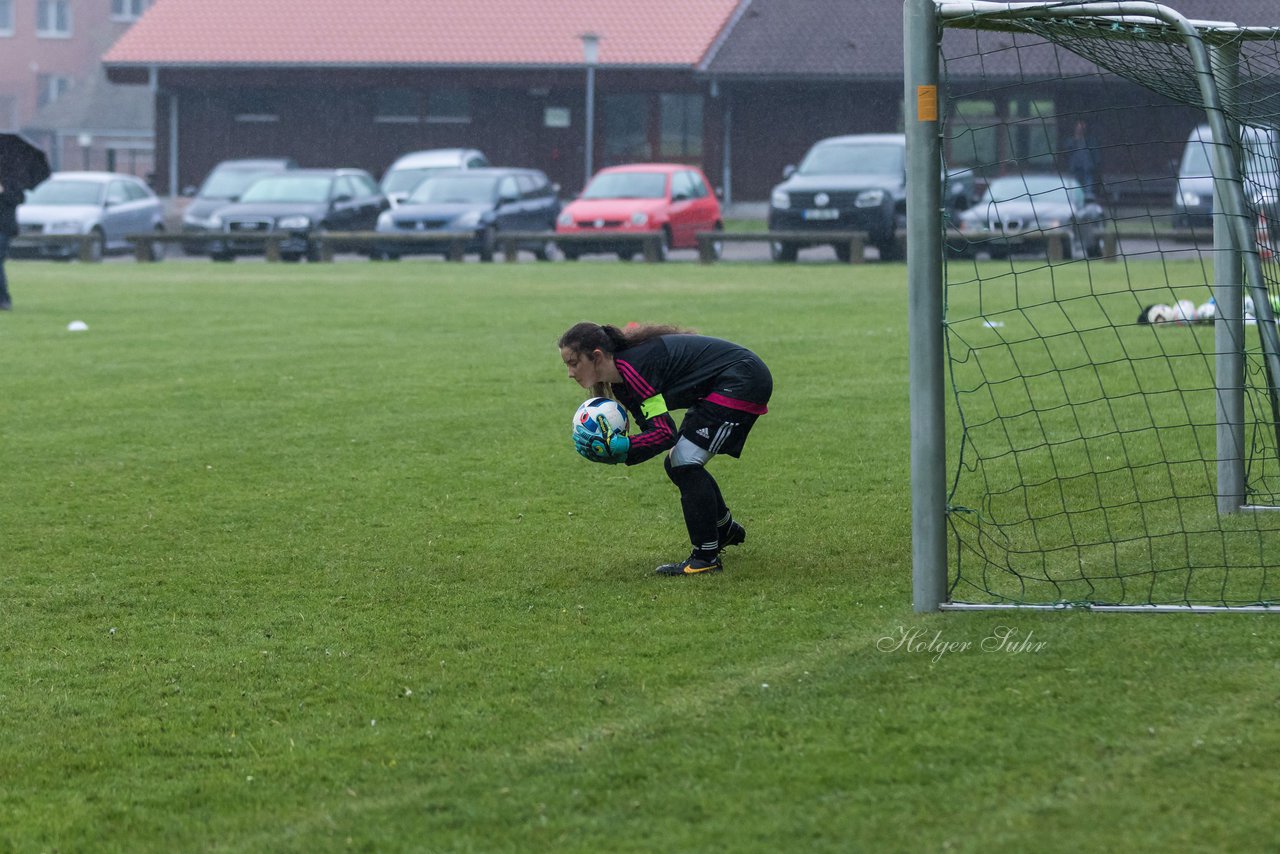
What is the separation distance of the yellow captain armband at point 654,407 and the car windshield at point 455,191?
2270 cm

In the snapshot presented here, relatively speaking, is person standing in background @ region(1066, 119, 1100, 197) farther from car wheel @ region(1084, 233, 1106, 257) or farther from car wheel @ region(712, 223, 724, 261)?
car wheel @ region(712, 223, 724, 261)

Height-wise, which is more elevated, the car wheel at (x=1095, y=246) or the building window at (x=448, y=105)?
the building window at (x=448, y=105)

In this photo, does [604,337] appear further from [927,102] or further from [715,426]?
[927,102]

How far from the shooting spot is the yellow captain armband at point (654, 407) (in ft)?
20.8

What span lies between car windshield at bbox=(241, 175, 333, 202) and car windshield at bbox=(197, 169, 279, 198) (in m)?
1.05

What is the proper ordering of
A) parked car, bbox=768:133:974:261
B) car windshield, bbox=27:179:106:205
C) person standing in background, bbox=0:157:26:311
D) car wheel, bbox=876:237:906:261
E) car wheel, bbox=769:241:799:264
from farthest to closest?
car windshield, bbox=27:179:106:205 < car wheel, bbox=769:241:799:264 < car wheel, bbox=876:237:906:261 < parked car, bbox=768:133:974:261 < person standing in background, bbox=0:157:26:311

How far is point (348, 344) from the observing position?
14.2 meters

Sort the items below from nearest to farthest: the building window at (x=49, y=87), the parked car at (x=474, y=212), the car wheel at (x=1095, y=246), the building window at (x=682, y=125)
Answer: the car wheel at (x=1095, y=246), the parked car at (x=474, y=212), the building window at (x=682, y=125), the building window at (x=49, y=87)

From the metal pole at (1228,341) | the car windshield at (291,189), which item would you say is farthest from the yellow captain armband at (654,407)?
the car windshield at (291,189)

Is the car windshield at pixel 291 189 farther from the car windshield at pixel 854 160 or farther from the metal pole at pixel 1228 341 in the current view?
the metal pole at pixel 1228 341

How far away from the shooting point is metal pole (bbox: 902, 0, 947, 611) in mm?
5480

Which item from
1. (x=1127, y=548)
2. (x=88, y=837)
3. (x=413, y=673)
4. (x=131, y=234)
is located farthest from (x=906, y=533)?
(x=131, y=234)

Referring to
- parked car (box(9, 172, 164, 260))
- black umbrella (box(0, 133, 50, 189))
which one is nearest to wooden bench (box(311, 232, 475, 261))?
parked car (box(9, 172, 164, 260))

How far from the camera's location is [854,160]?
2662 centimetres
